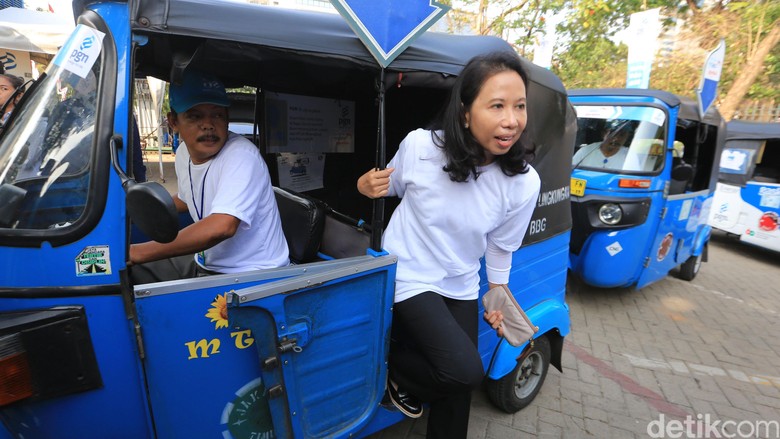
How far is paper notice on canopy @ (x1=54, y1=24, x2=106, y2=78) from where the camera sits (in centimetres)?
134

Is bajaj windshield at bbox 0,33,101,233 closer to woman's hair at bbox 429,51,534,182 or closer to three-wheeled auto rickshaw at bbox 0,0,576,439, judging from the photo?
three-wheeled auto rickshaw at bbox 0,0,576,439

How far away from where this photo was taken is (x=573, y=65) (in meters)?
12.5

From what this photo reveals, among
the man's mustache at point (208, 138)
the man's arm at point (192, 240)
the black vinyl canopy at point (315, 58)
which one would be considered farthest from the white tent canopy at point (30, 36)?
the man's arm at point (192, 240)

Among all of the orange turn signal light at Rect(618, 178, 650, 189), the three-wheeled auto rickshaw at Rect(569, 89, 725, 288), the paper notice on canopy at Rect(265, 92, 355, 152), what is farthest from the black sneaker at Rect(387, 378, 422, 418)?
the orange turn signal light at Rect(618, 178, 650, 189)

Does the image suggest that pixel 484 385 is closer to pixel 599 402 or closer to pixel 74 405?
pixel 599 402

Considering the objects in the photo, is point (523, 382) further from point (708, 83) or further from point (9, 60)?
point (9, 60)

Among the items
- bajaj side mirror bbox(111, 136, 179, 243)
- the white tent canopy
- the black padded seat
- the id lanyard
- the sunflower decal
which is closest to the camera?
bajaj side mirror bbox(111, 136, 179, 243)

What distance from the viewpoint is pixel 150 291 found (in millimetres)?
1304

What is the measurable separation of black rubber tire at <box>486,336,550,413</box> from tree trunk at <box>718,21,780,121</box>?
9.10 meters

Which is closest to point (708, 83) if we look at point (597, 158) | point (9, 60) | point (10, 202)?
point (597, 158)

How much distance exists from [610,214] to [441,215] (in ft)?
10.5

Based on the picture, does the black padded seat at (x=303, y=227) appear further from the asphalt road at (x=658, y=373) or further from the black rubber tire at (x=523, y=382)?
the black rubber tire at (x=523, y=382)

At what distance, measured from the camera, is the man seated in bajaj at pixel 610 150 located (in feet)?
14.5

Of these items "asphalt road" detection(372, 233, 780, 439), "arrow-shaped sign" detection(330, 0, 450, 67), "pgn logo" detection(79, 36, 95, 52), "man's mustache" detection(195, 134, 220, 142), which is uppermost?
"arrow-shaped sign" detection(330, 0, 450, 67)
